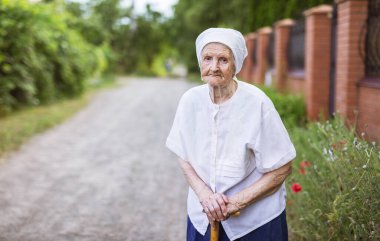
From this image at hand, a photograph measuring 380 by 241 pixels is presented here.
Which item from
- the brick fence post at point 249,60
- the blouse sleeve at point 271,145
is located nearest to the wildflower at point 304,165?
the blouse sleeve at point 271,145

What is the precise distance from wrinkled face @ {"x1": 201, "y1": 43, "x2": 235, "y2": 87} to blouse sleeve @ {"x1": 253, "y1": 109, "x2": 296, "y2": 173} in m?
0.26

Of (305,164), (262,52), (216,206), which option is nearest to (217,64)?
(216,206)

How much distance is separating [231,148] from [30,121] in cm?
1036

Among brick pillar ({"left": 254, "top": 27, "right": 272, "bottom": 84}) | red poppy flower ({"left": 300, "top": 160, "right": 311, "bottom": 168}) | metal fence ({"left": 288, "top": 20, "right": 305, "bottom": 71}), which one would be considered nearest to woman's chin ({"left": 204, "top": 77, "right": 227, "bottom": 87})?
red poppy flower ({"left": 300, "top": 160, "right": 311, "bottom": 168})

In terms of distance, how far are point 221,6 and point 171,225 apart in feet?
85.9

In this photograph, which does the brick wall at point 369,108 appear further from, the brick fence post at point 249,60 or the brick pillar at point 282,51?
the brick fence post at point 249,60

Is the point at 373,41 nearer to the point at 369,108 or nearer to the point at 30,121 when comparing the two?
the point at 369,108

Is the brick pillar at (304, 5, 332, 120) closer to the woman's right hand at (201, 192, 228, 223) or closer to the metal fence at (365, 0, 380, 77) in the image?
the metal fence at (365, 0, 380, 77)

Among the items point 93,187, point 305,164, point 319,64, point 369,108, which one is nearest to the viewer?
point 305,164

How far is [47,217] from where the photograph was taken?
5.70 m

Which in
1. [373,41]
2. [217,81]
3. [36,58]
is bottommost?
[36,58]

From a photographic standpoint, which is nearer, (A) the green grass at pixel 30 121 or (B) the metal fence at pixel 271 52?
(A) the green grass at pixel 30 121

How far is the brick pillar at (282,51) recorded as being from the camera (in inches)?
484

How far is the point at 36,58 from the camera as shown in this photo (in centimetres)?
1351
